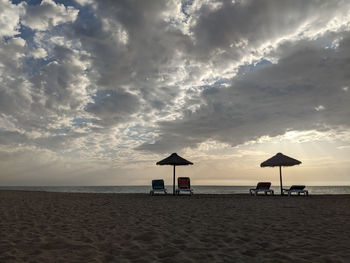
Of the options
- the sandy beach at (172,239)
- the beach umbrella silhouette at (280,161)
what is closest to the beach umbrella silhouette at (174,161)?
the beach umbrella silhouette at (280,161)

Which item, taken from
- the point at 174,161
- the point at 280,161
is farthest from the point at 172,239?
the point at 280,161

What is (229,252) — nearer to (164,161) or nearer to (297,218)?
(297,218)

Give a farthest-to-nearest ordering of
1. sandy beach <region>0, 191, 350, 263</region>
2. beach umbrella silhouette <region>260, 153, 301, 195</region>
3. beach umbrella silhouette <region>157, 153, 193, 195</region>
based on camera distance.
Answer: beach umbrella silhouette <region>260, 153, 301, 195</region> → beach umbrella silhouette <region>157, 153, 193, 195</region> → sandy beach <region>0, 191, 350, 263</region>

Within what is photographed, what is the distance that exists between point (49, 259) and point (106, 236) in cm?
134

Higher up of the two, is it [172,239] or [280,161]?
[280,161]

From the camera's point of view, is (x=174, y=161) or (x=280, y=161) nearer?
(x=174, y=161)

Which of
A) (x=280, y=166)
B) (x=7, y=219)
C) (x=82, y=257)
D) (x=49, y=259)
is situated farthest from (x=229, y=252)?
(x=280, y=166)

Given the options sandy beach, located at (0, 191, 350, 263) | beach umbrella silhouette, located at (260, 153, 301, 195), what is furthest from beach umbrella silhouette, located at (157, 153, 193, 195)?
sandy beach, located at (0, 191, 350, 263)

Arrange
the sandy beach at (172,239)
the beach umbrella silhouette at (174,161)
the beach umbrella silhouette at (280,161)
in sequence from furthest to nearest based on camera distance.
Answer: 1. the beach umbrella silhouette at (280,161)
2. the beach umbrella silhouette at (174,161)
3. the sandy beach at (172,239)

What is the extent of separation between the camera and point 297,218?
690 centimetres

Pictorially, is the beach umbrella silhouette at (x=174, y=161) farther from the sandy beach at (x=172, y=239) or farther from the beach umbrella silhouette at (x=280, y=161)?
the sandy beach at (x=172, y=239)

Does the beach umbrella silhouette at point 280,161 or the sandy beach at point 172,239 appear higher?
the beach umbrella silhouette at point 280,161

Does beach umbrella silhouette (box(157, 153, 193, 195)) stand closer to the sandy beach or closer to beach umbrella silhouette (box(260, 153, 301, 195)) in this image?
beach umbrella silhouette (box(260, 153, 301, 195))

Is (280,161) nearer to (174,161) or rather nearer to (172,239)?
(174,161)
